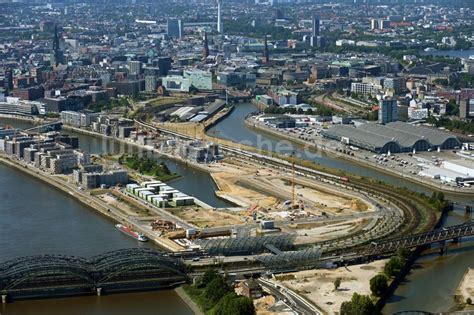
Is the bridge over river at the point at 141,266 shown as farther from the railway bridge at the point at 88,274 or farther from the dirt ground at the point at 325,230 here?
the dirt ground at the point at 325,230

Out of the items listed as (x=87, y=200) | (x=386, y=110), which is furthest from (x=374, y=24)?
(x=87, y=200)

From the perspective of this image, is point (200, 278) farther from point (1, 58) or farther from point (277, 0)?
point (277, 0)

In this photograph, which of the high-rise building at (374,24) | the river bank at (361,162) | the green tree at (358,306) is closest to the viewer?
the green tree at (358,306)

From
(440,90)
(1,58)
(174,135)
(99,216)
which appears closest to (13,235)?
(99,216)

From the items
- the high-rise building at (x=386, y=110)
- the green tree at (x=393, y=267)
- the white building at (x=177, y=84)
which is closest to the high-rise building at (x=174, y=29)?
the white building at (x=177, y=84)

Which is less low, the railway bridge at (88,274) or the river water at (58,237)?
the railway bridge at (88,274)

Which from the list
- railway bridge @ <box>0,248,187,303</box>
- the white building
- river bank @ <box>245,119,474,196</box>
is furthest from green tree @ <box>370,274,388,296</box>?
the white building
